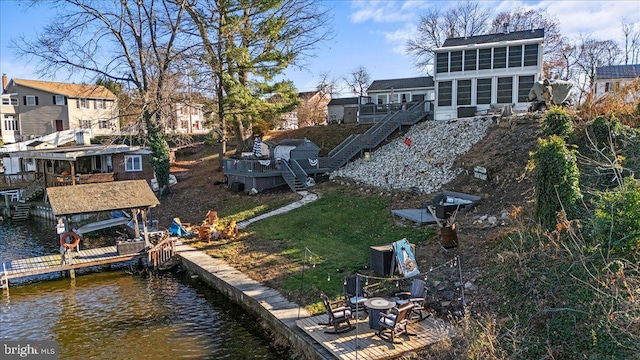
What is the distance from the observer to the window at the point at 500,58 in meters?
27.7

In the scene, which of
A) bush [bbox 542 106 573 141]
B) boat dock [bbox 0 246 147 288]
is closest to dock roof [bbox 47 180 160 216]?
boat dock [bbox 0 246 147 288]

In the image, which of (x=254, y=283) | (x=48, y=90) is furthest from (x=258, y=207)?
(x=48, y=90)

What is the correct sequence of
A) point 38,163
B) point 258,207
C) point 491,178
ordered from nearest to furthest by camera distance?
point 491,178 < point 258,207 < point 38,163

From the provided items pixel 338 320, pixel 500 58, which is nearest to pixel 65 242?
pixel 338 320

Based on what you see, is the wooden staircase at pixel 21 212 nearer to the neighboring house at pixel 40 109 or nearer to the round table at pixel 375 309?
the neighboring house at pixel 40 109

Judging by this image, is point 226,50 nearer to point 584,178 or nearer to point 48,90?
point 584,178

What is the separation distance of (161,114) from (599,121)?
24174mm

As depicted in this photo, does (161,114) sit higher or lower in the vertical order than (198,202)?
higher

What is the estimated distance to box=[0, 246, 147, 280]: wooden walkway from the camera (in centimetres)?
1579

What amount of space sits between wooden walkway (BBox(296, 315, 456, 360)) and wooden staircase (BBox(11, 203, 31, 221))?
2831 centimetres

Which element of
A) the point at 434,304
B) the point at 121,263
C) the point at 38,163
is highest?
the point at 38,163

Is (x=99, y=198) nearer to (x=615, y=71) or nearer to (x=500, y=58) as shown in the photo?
(x=500, y=58)

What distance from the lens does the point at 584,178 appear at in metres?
12.4

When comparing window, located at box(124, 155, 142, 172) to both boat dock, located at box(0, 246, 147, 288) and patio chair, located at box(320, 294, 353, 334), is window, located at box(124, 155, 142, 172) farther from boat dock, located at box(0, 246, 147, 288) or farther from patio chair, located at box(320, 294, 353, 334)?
patio chair, located at box(320, 294, 353, 334)
